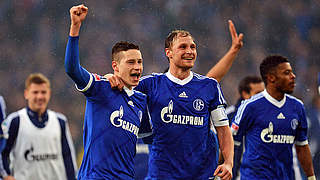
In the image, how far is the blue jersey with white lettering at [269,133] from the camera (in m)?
5.29

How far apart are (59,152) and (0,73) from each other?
14.0ft

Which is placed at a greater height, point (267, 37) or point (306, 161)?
point (267, 37)

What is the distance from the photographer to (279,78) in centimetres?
565

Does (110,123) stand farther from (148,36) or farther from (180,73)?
(148,36)

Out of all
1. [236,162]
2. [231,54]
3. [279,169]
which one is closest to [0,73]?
[236,162]

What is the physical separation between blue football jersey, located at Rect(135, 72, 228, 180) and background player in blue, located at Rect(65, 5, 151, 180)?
43 centimetres

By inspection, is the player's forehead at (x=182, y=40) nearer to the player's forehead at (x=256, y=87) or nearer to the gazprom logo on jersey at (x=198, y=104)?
the gazprom logo on jersey at (x=198, y=104)

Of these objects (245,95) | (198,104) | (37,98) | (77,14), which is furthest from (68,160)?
(77,14)

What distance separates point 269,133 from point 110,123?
2049 millimetres

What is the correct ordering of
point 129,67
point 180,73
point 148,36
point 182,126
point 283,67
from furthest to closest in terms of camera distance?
point 148,36 → point 283,67 → point 180,73 → point 182,126 → point 129,67

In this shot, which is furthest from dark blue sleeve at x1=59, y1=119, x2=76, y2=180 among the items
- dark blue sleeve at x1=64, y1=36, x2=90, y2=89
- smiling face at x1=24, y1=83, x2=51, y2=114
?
dark blue sleeve at x1=64, y1=36, x2=90, y2=89

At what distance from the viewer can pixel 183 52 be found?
4.63 metres

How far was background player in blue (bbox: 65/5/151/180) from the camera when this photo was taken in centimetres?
389

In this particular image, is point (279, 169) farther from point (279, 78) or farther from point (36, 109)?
point (36, 109)
